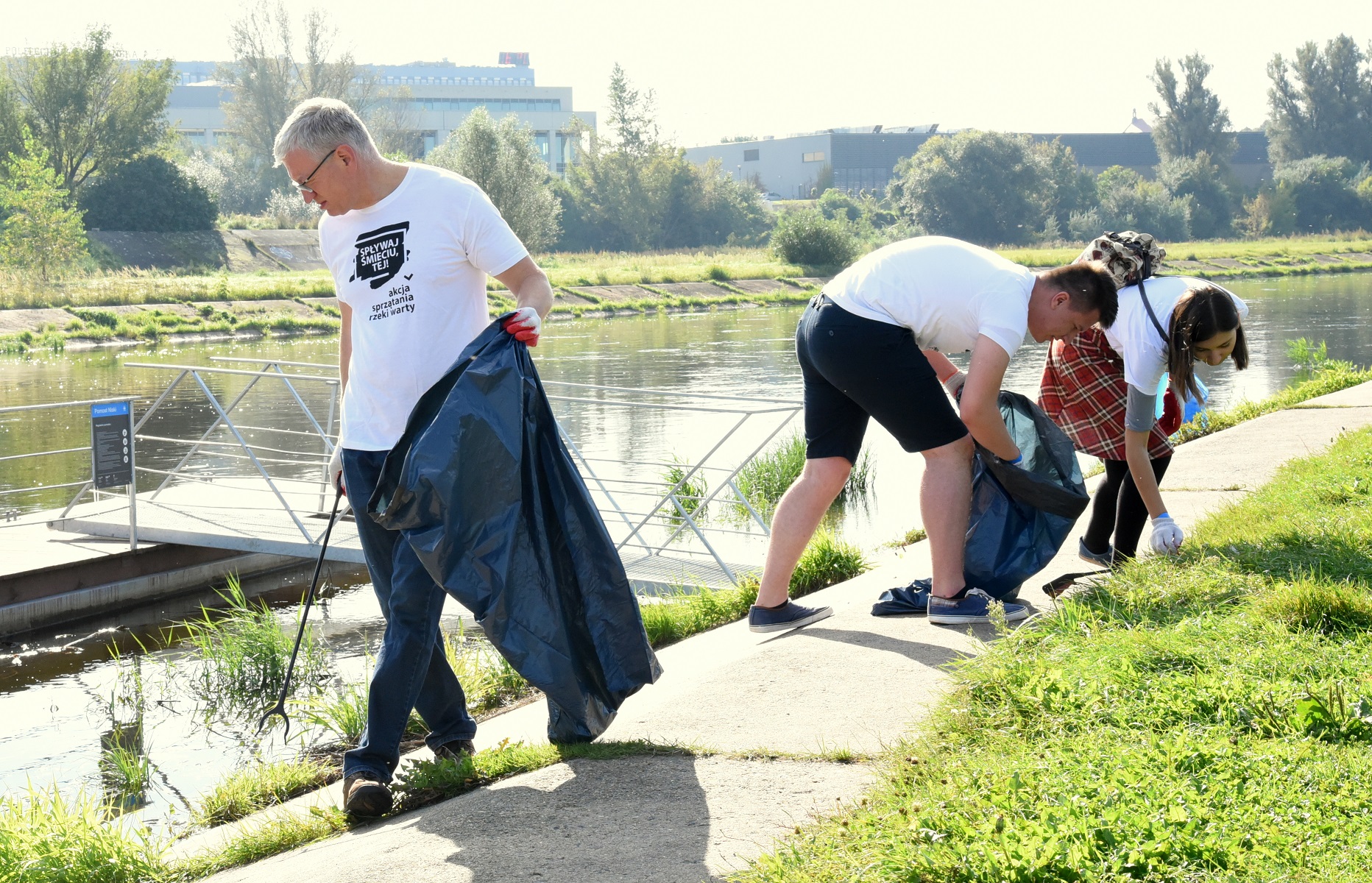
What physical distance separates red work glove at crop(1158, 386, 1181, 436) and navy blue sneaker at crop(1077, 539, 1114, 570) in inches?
19.2

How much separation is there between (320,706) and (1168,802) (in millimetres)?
3205

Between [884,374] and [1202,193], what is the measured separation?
84.3 metres

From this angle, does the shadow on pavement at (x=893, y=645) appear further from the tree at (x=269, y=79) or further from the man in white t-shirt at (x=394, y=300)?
the tree at (x=269, y=79)

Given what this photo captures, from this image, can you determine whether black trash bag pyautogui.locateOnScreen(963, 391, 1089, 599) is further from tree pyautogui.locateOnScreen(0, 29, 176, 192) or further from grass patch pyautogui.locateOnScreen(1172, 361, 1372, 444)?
tree pyautogui.locateOnScreen(0, 29, 176, 192)

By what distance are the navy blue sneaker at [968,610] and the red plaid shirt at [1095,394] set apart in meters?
0.90

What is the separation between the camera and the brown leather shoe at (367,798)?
9.89ft

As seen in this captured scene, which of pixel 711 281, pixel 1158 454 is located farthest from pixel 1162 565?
pixel 711 281

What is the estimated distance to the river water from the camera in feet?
16.5

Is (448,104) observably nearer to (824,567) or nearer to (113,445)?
(113,445)

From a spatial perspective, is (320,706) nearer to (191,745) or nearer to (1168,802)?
(191,745)

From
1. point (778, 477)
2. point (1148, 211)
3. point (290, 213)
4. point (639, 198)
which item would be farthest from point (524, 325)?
point (1148, 211)

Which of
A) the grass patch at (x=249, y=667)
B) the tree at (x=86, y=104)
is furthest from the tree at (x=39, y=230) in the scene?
the grass patch at (x=249, y=667)

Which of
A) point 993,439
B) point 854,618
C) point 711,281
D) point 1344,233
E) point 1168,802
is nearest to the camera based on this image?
point 1168,802

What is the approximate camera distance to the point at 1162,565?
4.05 metres
